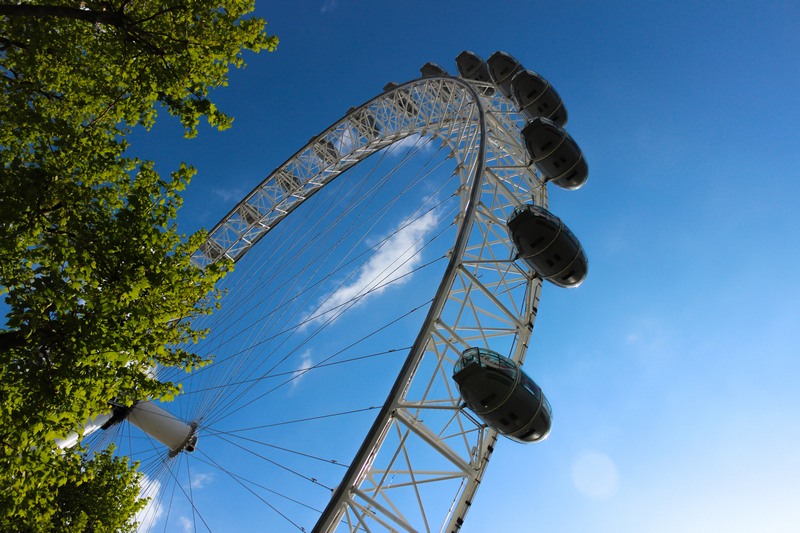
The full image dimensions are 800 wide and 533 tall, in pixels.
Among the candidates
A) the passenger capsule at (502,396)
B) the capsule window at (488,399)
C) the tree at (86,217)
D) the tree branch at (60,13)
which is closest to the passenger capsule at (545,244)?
the passenger capsule at (502,396)

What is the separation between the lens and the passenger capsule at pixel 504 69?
2103 centimetres

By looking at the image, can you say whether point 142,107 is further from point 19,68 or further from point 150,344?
point 150,344

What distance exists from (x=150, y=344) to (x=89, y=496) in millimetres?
10977

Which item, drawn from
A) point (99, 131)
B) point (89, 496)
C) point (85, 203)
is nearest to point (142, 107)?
point (99, 131)

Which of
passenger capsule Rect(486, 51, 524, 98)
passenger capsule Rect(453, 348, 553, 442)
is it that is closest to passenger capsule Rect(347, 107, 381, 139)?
passenger capsule Rect(486, 51, 524, 98)

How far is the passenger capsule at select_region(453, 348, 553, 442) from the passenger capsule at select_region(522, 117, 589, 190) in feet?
25.0

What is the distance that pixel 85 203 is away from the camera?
630 cm

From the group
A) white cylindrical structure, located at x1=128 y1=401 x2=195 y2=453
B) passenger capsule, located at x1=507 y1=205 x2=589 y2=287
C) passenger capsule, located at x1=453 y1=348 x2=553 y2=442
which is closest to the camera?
passenger capsule, located at x1=453 y1=348 x2=553 y2=442

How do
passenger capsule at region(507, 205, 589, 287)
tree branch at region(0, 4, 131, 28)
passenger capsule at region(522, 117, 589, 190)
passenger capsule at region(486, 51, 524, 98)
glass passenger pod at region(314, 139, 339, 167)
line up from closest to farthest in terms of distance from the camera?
tree branch at region(0, 4, 131, 28) → passenger capsule at region(507, 205, 589, 287) → passenger capsule at region(522, 117, 589, 190) → passenger capsule at region(486, 51, 524, 98) → glass passenger pod at region(314, 139, 339, 167)

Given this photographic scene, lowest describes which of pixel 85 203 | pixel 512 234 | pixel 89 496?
pixel 89 496

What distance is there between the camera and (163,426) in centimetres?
1777

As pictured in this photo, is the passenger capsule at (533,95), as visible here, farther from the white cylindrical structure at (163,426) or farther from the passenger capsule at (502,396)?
the white cylindrical structure at (163,426)

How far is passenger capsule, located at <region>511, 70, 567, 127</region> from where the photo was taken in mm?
18859

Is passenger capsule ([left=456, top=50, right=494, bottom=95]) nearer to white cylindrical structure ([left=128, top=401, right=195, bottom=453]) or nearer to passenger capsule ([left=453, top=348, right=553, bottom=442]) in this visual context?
passenger capsule ([left=453, top=348, right=553, bottom=442])
